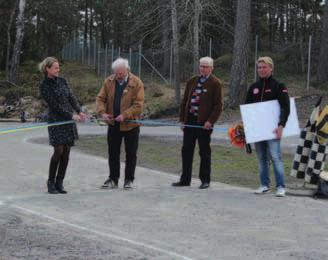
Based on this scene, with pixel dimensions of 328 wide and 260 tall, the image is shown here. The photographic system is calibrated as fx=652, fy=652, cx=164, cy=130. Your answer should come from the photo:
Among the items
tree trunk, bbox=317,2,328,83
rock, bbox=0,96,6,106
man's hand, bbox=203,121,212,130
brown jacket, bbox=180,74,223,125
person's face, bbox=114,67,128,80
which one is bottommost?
rock, bbox=0,96,6,106

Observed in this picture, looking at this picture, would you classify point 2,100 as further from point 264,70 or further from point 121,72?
point 264,70

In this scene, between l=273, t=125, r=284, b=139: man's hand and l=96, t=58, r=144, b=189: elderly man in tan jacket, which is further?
l=96, t=58, r=144, b=189: elderly man in tan jacket

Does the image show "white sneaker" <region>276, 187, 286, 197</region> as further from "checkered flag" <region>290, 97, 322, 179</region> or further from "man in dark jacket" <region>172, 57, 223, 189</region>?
"man in dark jacket" <region>172, 57, 223, 189</region>

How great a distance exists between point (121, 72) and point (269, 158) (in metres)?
2.52

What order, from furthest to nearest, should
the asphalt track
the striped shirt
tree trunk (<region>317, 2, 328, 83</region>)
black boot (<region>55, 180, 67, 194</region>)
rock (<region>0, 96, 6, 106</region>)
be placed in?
rock (<region>0, 96, 6, 106</region>) → tree trunk (<region>317, 2, 328, 83</region>) → the striped shirt → black boot (<region>55, 180, 67, 194</region>) → the asphalt track

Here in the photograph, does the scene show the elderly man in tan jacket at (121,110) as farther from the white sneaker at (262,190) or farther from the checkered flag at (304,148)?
the checkered flag at (304,148)

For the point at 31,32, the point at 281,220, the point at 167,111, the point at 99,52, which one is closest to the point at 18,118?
the point at 167,111

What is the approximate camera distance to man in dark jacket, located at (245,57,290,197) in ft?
30.0

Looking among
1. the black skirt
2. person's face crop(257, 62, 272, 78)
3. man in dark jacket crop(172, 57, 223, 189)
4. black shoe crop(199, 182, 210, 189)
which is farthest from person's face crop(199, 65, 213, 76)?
the black skirt

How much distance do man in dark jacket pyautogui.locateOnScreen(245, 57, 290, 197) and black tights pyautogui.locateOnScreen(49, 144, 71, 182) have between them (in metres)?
2.77

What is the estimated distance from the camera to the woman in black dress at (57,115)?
914cm

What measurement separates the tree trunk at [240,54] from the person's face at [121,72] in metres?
17.3

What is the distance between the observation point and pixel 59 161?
30.7 feet

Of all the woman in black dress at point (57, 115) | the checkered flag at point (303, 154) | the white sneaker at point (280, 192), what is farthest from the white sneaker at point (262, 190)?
the woman in black dress at point (57, 115)
